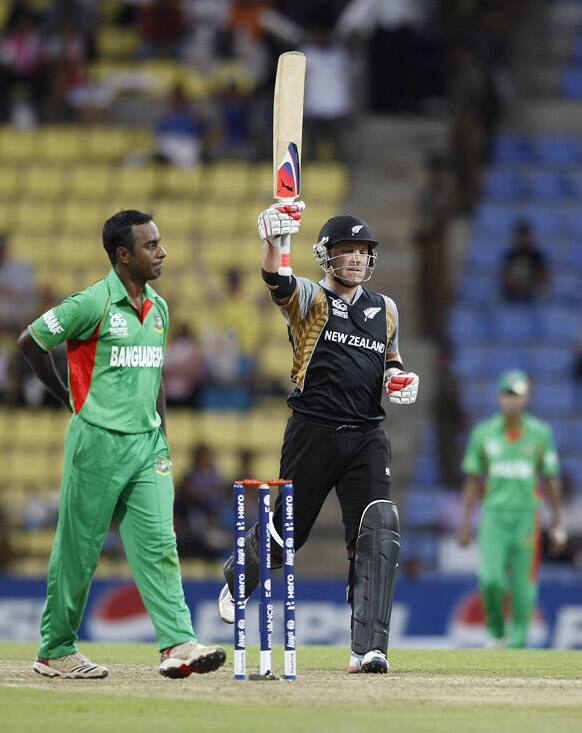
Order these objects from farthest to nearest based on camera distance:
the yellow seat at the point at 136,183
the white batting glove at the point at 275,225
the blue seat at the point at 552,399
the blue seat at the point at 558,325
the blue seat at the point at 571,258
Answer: the yellow seat at the point at 136,183 < the blue seat at the point at 571,258 < the blue seat at the point at 558,325 < the blue seat at the point at 552,399 < the white batting glove at the point at 275,225

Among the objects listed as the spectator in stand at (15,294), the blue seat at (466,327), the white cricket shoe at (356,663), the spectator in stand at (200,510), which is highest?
the spectator in stand at (15,294)

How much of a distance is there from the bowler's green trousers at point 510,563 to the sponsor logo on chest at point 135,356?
223 inches

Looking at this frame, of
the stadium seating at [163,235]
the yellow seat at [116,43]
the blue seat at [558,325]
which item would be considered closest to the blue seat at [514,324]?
the blue seat at [558,325]

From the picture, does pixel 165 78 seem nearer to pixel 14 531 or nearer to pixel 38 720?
pixel 14 531

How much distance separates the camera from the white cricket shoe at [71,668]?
7566 millimetres

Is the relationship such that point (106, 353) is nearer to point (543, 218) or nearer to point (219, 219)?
point (219, 219)

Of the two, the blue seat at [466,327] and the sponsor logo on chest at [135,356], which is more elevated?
the blue seat at [466,327]

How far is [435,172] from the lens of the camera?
18.3m

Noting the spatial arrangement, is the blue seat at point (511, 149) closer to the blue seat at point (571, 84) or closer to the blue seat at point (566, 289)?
the blue seat at point (571, 84)

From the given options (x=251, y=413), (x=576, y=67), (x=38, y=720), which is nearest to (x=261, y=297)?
(x=251, y=413)

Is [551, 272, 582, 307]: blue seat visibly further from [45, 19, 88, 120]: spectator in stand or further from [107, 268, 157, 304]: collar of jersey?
[107, 268, 157, 304]: collar of jersey

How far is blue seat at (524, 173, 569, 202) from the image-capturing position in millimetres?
19594

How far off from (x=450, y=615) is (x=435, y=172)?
576 centimetres

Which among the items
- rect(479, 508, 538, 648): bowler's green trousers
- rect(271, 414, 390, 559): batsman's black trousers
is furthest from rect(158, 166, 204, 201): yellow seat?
rect(271, 414, 390, 559): batsman's black trousers
